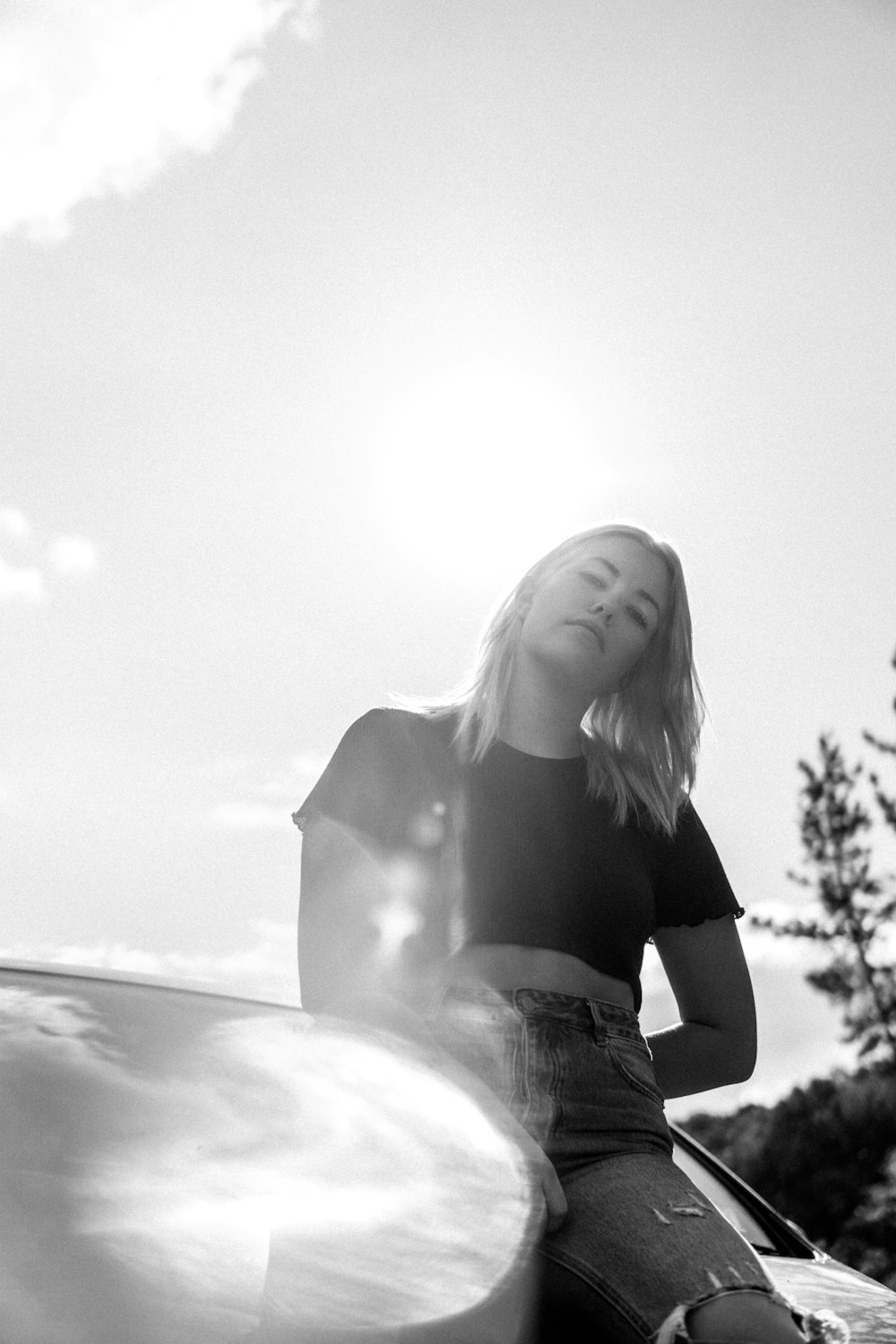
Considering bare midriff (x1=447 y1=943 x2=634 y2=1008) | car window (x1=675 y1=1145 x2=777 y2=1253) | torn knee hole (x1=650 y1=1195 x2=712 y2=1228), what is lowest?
torn knee hole (x1=650 y1=1195 x2=712 y2=1228)

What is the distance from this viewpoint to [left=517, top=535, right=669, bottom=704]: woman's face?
2105 mm

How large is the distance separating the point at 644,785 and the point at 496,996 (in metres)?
0.56

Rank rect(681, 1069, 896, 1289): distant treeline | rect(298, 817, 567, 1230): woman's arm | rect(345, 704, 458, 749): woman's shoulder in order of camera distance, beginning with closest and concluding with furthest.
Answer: rect(298, 817, 567, 1230): woman's arm → rect(345, 704, 458, 749): woman's shoulder → rect(681, 1069, 896, 1289): distant treeline

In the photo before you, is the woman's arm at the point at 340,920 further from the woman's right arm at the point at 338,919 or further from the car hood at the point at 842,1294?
the car hood at the point at 842,1294

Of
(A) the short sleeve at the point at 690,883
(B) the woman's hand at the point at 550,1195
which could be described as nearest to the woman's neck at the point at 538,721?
(A) the short sleeve at the point at 690,883

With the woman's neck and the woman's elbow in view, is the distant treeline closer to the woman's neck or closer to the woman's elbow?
the woman's elbow

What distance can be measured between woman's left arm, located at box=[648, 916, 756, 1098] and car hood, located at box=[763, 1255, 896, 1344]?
310 mm

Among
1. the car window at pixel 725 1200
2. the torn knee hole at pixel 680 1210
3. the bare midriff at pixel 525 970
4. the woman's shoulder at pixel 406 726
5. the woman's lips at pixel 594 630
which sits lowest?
the torn knee hole at pixel 680 1210

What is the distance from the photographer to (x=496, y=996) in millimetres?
1648

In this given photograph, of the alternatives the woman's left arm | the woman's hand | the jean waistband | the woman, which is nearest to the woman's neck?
the woman

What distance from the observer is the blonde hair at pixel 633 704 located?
2.06 meters

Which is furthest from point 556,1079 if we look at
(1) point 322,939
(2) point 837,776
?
(2) point 837,776

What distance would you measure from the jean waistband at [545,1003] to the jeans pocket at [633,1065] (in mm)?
27

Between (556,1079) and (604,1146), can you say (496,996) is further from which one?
(604,1146)
